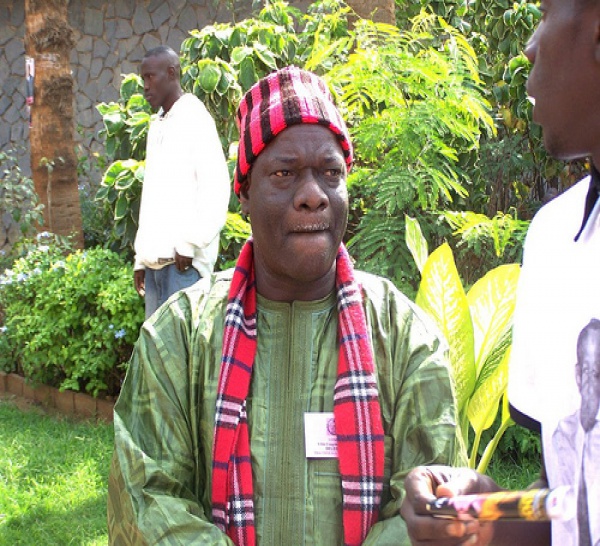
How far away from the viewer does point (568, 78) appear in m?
1.38

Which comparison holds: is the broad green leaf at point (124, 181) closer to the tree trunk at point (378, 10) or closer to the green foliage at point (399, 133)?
the tree trunk at point (378, 10)

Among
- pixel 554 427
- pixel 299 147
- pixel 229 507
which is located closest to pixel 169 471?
pixel 229 507

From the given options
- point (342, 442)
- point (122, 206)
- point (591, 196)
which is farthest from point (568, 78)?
point (122, 206)

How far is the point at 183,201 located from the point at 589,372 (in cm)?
402

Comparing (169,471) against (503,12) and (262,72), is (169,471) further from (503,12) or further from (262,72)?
(503,12)

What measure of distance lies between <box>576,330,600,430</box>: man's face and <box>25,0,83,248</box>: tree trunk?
21.4ft

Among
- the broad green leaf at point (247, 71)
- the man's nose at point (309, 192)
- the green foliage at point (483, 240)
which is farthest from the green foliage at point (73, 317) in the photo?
the man's nose at point (309, 192)

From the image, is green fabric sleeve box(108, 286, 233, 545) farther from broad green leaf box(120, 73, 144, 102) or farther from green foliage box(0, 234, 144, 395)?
broad green leaf box(120, 73, 144, 102)

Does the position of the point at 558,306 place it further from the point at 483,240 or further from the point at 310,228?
the point at 483,240

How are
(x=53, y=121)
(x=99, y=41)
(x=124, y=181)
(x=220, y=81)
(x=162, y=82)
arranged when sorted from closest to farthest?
(x=162, y=82), (x=220, y=81), (x=124, y=181), (x=53, y=121), (x=99, y=41)

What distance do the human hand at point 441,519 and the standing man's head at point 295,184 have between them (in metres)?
0.76

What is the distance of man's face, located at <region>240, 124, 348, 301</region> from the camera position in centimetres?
223

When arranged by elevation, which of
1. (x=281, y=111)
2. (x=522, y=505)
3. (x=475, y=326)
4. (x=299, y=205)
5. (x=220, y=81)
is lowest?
(x=522, y=505)

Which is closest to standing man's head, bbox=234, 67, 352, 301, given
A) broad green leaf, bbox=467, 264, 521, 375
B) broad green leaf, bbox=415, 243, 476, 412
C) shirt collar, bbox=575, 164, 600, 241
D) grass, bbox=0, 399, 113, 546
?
shirt collar, bbox=575, 164, 600, 241
